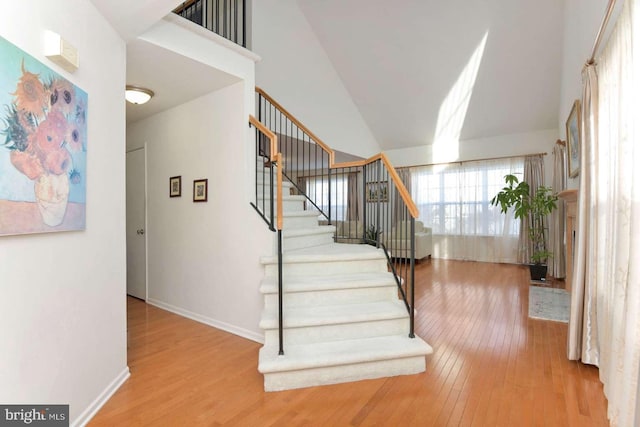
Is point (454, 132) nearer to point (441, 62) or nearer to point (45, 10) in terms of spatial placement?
point (441, 62)

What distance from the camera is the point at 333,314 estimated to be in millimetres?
2385

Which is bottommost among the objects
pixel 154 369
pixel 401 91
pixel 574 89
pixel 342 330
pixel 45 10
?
pixel 154 369

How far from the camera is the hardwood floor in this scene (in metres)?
1.74

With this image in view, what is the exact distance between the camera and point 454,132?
703 centimetres

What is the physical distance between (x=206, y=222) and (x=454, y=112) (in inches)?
223

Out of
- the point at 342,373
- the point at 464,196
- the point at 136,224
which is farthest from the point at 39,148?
the point at 464,196

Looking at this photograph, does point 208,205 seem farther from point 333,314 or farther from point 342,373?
point 342,373

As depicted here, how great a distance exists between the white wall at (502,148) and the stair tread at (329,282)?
5.48 m

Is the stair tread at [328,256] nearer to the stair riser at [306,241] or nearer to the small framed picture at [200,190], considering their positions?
the stair riser at [306,241]

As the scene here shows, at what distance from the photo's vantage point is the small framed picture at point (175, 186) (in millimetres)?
3568

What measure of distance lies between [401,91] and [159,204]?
16.9 ft

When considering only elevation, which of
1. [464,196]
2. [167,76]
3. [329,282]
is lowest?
[329,282]

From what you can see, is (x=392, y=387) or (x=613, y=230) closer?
(x=613, y=230)

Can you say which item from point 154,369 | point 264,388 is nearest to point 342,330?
point 264,388
